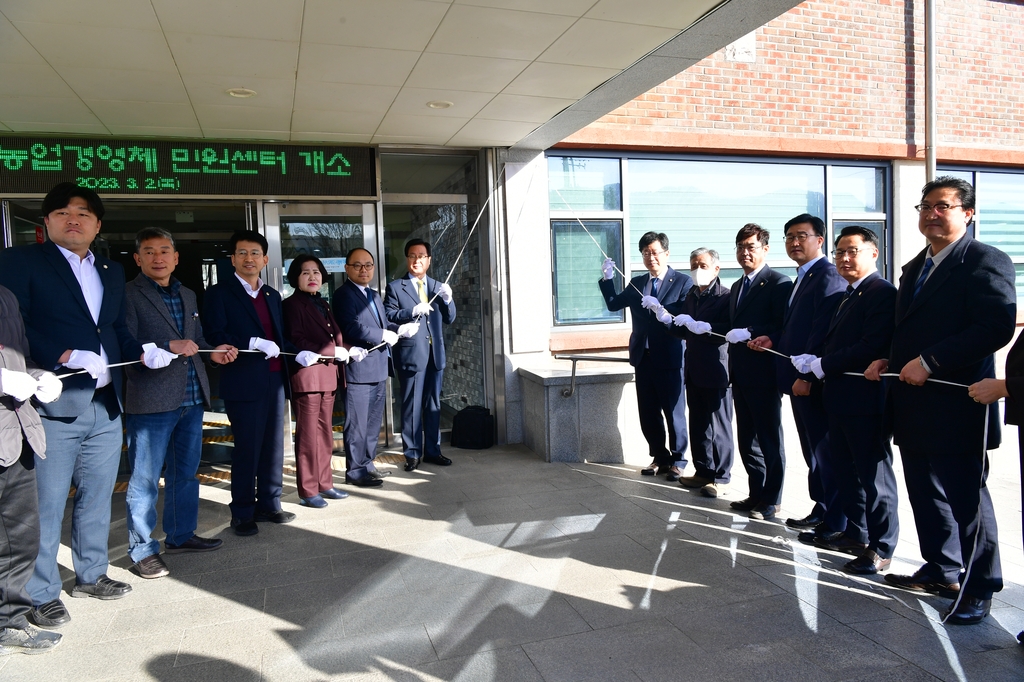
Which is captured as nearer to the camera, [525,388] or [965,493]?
[965,493]

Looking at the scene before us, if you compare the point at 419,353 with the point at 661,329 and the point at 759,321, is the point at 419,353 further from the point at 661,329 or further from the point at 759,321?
the point at 759,321

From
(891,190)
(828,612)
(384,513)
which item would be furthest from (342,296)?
(891,190)

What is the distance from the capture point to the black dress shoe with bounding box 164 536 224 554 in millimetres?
3803

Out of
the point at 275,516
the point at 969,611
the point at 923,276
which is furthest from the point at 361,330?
the point at 969,611

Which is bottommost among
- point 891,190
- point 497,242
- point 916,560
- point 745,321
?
point 916,560

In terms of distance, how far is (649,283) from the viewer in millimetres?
5312

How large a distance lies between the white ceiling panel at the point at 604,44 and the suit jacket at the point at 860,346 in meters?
1.74

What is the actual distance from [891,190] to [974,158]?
1.08 metres

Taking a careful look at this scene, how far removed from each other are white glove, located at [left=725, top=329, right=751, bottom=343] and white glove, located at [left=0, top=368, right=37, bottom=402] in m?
3.56

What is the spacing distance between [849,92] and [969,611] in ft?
19.1

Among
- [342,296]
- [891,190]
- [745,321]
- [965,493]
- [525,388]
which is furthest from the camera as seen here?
[891,190]

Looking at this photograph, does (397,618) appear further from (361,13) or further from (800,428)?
(361,13)

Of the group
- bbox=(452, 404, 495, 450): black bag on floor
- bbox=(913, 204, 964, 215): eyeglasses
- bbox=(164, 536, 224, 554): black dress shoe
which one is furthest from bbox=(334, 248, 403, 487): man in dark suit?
bbox=(913, 204, 964, 215): eyeglasses

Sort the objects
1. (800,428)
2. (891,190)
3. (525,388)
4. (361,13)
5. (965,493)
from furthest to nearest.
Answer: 1. (891,190)
2. (525,388)
3. (800,428)
4. (361,13)
5. (965,493)
